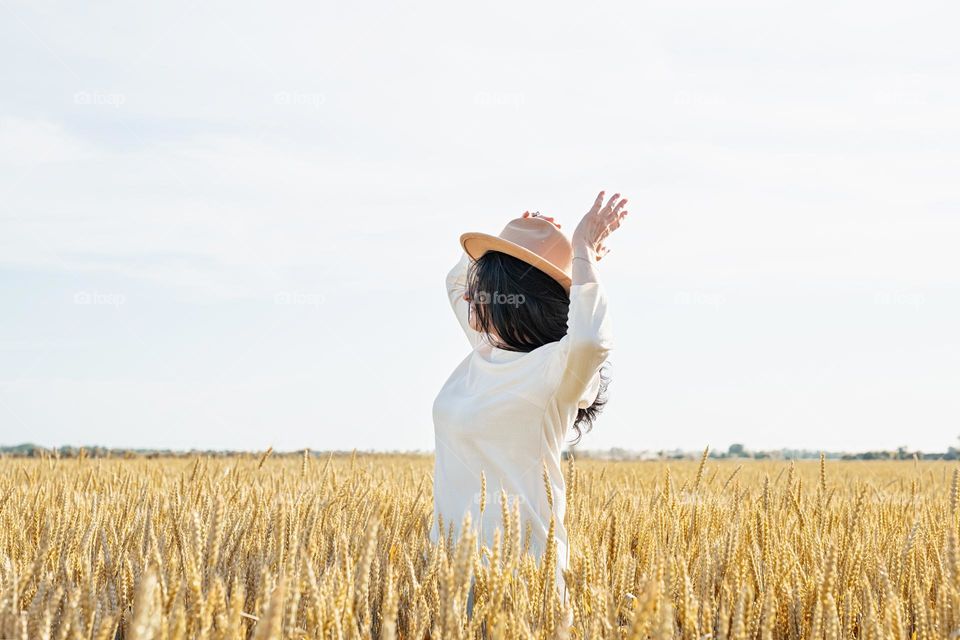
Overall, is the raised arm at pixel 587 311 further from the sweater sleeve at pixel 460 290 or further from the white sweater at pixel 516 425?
the sweater sleeve at pixel 460 290

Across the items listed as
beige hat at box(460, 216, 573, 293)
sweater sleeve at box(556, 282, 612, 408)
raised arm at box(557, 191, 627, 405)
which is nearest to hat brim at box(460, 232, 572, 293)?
beige hat at box(460, 216, 573, 293)

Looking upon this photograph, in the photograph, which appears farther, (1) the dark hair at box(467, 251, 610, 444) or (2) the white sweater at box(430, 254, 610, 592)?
(1) the dark hair at box(467, 251, 610, 444)

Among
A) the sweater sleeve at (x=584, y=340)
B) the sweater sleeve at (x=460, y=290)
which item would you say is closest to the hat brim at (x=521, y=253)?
the sweater sleeve at (x=584, y=340)

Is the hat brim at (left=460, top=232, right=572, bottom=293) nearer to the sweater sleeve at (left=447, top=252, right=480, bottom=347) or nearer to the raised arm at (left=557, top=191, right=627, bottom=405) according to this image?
the raised arm at (left=557, top=191, right=627, bottom=405)

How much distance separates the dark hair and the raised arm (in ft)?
0.62

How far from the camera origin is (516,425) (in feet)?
7.63

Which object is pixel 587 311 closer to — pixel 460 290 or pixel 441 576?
pixel 441 576

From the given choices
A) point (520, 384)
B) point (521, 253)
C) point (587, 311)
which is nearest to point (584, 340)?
point (587, 311)

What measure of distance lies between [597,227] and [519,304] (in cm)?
30

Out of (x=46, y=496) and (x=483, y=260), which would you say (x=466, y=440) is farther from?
(x=46, y=496)

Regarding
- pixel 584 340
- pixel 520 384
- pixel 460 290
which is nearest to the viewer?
pixel 584 340

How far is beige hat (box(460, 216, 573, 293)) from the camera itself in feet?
7.83

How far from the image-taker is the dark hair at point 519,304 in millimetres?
2377

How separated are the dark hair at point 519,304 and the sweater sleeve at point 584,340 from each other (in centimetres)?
25
